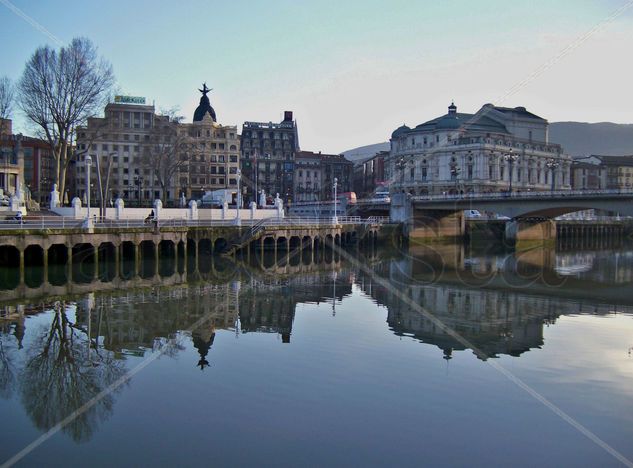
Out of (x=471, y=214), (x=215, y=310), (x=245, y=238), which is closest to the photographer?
(x=215, y=310)

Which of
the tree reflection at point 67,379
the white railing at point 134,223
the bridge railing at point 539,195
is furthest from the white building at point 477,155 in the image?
the tree reflection at point 67,379

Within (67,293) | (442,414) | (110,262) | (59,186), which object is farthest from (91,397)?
(59,186)

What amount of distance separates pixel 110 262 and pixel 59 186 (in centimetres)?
1290

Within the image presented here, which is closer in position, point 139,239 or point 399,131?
point 139,239

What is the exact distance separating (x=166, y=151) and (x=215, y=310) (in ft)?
167

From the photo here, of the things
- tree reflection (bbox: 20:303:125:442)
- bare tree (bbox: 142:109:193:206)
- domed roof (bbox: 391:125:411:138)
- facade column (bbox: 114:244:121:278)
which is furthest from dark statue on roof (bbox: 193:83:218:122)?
tree reflection (bbox: 20:303:125:442)

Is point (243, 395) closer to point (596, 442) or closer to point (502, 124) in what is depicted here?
point (596, 442)

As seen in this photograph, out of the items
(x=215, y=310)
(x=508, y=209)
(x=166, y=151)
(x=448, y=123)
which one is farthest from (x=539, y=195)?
(x=448, y=123)

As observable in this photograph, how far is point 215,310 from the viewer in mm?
24656

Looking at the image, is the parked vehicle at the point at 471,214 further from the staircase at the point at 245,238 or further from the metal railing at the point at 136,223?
the staircase at the point at 245,238

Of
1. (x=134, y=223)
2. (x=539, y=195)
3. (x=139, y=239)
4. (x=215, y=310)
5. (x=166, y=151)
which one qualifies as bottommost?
(x=215, y=310)

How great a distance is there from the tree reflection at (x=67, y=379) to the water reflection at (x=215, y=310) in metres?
0.03

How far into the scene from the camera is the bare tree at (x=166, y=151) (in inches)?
2751

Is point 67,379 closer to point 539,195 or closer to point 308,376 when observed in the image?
point 308,376
